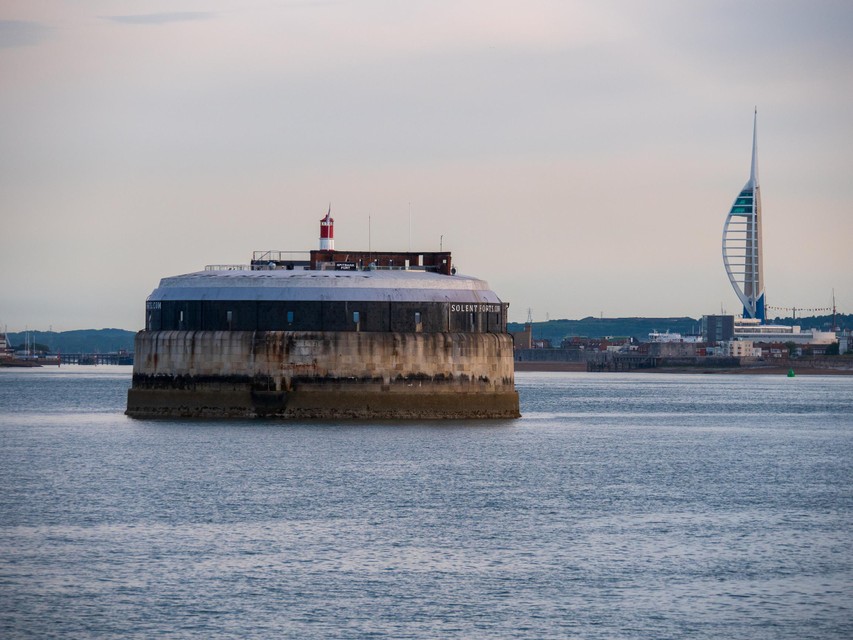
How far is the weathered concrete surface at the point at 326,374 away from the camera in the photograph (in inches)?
3036

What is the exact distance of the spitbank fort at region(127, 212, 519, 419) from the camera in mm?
77188

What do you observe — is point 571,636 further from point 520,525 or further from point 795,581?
point 520,525

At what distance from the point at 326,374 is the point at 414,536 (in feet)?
122

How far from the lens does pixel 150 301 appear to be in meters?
83.4

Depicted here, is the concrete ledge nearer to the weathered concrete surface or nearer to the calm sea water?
the weathered concrete surface

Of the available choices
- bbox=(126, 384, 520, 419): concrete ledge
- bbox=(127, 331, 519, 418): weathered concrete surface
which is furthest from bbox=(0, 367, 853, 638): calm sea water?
bbox=(127, 331, 519, 418): weathered concrete surface

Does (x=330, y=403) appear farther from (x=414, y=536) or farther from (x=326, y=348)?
(x=414, y=536)

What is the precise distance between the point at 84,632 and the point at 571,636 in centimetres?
906

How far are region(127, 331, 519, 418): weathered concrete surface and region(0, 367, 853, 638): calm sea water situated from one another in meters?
3.53

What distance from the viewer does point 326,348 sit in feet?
253

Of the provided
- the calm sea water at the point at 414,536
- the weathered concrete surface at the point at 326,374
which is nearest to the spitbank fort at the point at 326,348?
the weathered concrete surface at the point at 326,374

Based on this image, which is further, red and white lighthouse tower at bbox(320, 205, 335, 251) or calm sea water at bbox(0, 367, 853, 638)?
red and white lighthouse tower at bbox(320, 205, 335, 251)

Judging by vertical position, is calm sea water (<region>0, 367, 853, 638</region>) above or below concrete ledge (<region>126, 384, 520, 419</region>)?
below

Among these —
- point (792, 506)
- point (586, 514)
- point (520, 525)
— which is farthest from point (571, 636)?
point (792, 506)
